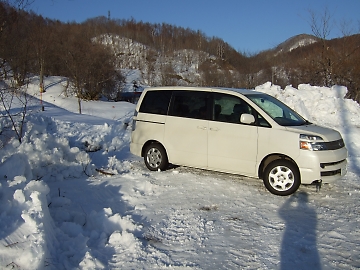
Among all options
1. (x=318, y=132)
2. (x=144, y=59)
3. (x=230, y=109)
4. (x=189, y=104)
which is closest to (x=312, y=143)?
(x=318, y=132)

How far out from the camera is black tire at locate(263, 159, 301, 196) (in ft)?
20.0

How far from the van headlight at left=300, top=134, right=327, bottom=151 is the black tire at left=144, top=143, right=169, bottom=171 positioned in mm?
2984

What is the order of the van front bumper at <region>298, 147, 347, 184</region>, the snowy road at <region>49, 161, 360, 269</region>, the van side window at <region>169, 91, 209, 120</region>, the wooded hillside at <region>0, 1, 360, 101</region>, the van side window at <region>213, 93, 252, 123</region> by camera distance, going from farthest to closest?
the wooded hillside at <region>0, 1, 360, 101</region>
the van side window at <region>169, 91, 209, 120</region>
the van side window at <region>213, 93, 252, 123</region>
the van front bumper at <region>298, 147, 347, 184</region>
the snowy road at <region>49, 161, 360, 269</region>

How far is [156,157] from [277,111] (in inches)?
111

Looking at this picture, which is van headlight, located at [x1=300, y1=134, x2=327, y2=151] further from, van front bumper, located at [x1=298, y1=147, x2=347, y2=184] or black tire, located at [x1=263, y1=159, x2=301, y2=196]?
black tire, located at [x1=263, y1=159, x2=301, y2=196]

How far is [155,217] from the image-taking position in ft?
17.2

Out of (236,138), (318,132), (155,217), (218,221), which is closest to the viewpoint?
(218,221)

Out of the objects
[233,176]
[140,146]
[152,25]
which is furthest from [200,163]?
[152,25]

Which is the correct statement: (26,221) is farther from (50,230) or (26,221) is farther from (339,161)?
(339,161)

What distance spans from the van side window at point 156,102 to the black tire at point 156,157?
30.6 inches

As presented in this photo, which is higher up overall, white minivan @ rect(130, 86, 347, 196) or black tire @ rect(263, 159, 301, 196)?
white minivan @ rect(130, 86, 347, 196)

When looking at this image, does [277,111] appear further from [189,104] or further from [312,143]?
[189,104]

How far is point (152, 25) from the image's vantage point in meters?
100

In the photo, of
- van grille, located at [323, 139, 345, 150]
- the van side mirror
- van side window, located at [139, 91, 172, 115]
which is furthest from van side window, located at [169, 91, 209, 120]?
van grille, located at [323, 139, 345, 150]
